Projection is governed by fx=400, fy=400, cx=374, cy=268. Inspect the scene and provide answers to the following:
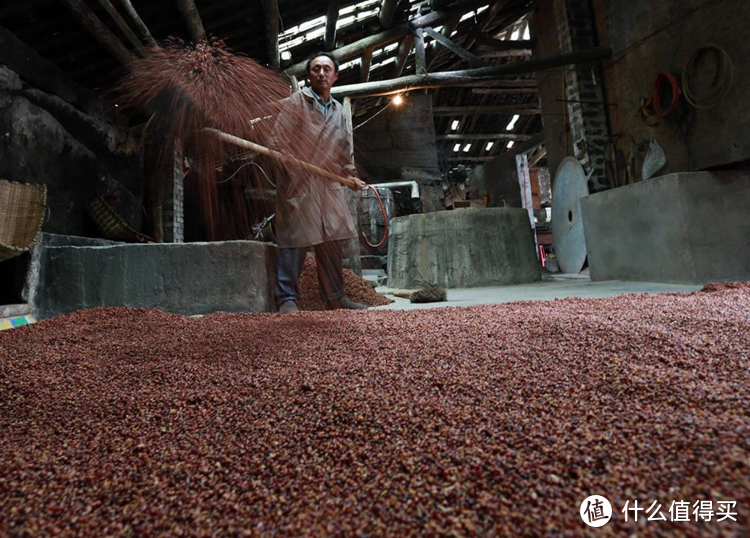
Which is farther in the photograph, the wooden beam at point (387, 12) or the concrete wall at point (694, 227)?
the wooden beam at point (387, 12)

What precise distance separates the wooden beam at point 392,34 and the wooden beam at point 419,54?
117 millimetres

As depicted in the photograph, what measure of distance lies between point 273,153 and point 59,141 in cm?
364

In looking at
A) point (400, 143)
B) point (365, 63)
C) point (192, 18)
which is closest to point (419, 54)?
point (365, 63)

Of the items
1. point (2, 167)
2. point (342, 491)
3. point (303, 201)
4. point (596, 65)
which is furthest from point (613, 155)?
point (2, 167)

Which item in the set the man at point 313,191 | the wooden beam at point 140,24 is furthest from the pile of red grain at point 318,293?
the wooden beam at point 140,24

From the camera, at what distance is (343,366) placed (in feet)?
3.44

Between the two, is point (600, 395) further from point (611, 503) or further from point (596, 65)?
point (596, 65)

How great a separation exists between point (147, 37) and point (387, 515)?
5138 mm

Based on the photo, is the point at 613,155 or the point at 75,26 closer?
the point at 75,26

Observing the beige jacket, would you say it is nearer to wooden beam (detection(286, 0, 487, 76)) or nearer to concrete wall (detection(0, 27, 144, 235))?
concrete wall (detection(0, 27, 144, 235))

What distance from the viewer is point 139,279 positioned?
2.56 meters

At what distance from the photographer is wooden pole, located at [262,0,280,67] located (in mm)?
4531

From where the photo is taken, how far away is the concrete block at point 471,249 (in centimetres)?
461

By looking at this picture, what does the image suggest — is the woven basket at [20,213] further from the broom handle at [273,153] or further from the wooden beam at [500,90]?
the wooden beam at [500,90]
